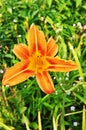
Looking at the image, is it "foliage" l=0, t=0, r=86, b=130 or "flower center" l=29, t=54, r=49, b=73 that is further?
"foliage" l=0, t=0, r=86, b=130

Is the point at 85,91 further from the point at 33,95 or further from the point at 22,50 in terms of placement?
the point at 22,50

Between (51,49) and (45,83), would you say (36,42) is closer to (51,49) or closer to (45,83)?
(51,49)

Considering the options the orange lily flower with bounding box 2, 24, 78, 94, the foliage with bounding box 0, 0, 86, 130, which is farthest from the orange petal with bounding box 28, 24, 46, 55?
the foliage with bounding box 0, 0, 86, 130

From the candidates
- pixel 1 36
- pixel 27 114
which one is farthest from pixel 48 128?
pixel 1 36

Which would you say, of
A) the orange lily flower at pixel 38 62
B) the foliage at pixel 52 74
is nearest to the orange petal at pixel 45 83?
the orange lily flower at pixel 38 62

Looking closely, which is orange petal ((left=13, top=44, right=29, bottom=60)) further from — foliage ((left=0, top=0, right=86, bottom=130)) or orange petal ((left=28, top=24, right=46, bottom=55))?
foliage ((left=0, top=0, right=86, bottom=130))

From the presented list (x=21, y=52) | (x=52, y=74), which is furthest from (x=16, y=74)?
(x=52, y=74)

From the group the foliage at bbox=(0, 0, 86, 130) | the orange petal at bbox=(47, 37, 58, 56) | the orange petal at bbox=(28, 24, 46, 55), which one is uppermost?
the orange petal at bbox=(28, 24, 46, 55)

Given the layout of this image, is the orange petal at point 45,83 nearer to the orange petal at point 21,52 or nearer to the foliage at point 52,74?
the orange petal at point 21,52
